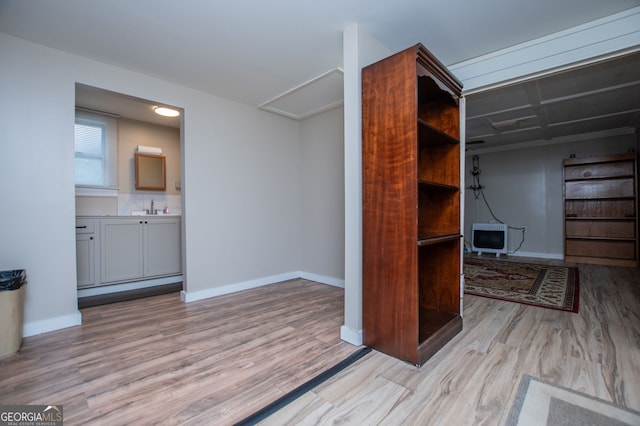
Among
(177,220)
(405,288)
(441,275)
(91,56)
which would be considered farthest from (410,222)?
(177,220)

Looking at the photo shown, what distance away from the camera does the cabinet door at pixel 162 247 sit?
3721mm

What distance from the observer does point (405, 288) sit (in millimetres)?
1807

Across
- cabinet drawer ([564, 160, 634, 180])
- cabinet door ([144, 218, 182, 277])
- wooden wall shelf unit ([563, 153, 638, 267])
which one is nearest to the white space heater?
wooden wall shelf unit ([563, 153, 638, 267])

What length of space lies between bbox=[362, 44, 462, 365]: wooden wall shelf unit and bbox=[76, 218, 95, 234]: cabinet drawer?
3.24 meters

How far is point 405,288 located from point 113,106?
3.98m

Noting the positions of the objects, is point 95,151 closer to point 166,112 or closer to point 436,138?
point 166,112

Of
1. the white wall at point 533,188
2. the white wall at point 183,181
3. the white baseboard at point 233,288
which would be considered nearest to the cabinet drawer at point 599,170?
the white wall at point 533,188

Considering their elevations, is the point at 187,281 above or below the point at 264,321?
above

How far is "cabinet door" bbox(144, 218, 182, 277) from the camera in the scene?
3.72 meters

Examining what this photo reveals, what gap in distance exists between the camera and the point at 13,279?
1975 mm

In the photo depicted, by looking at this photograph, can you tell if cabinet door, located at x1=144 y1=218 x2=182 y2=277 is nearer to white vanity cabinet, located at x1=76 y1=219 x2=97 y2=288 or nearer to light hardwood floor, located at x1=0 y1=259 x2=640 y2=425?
white vanity cabinet, located at x1=76 y1=219 x2=97 y2=288

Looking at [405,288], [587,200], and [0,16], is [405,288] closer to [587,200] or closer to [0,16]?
[0,16]

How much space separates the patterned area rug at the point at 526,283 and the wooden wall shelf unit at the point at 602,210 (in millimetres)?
1024

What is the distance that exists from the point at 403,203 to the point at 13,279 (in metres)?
2.74
